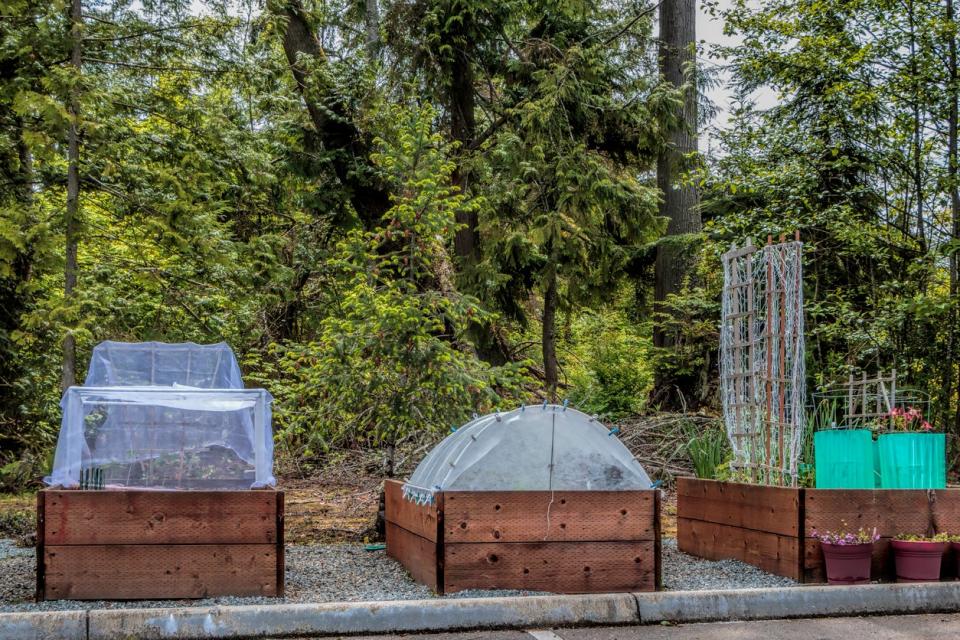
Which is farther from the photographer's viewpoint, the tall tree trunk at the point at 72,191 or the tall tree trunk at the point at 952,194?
the tall tree trunk at the point at 952,194

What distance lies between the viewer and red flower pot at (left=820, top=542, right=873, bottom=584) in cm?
556

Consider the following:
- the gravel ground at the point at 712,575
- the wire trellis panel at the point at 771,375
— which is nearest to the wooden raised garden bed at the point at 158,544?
the gravel ground at the point at 712,575

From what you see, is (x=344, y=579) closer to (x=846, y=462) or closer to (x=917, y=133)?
(x=846, y=462)

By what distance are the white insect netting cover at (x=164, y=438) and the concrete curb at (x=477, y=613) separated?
993mm

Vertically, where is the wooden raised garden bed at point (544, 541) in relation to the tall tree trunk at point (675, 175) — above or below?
below

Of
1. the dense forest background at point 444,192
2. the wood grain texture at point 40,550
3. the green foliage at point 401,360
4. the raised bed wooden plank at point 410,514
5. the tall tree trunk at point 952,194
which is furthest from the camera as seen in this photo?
the tall tree trunk at point 952,194

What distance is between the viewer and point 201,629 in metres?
4.63

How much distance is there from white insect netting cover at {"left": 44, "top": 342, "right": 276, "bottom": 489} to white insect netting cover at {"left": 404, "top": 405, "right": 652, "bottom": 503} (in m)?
1.19

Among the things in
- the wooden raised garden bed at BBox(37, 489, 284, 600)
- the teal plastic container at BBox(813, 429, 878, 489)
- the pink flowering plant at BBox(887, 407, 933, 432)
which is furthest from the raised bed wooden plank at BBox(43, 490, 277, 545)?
the pink flowering plant at BBox(887, 407, 933, 432)

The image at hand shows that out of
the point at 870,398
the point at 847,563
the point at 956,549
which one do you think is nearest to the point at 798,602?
the point at 847,563

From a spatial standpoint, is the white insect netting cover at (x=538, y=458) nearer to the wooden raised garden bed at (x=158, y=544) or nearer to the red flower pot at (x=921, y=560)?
the wooden raised garden bed at (x=158, y=544)

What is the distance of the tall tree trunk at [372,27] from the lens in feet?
46.9

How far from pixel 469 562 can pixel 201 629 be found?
158cm

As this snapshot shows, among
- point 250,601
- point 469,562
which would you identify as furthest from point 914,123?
point 250,601
